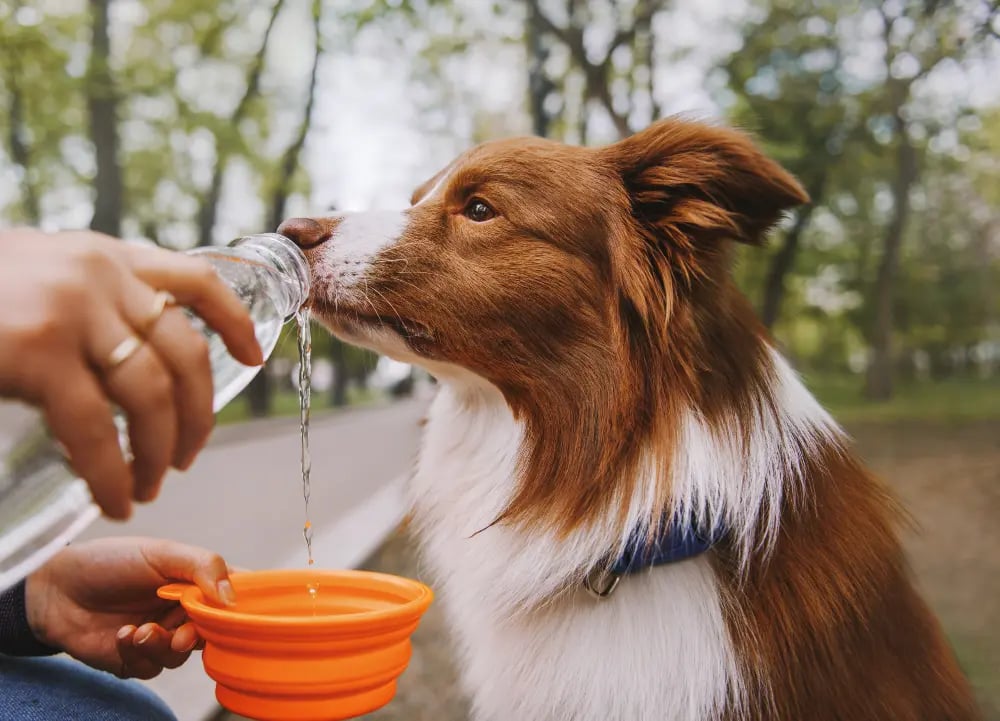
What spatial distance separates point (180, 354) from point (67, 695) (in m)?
1.18

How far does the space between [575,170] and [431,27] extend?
918 cm

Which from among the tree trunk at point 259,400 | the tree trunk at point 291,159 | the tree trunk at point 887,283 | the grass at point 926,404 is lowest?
the tree trunk at point 259,400

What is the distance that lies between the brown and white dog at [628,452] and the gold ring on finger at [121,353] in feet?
4.76

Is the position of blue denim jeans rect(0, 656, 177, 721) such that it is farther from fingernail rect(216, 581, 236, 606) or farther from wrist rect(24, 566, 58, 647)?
fingernail rect(216, 581, 236, 606)

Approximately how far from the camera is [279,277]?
1642 millimetres

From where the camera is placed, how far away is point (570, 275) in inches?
94.7

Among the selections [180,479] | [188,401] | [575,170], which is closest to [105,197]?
[180,479]

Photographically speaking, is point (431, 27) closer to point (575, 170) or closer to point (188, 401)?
point (575, 170)

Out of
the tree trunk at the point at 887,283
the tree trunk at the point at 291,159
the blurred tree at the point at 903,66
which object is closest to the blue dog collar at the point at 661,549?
the blurred tree at the point at 903,66

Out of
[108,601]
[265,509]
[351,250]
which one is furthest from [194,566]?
[265,509]

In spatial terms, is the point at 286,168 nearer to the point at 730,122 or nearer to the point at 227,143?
the point at 227,143

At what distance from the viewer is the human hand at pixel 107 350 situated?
2.79 ft

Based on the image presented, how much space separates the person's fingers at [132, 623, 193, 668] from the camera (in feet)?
5.59

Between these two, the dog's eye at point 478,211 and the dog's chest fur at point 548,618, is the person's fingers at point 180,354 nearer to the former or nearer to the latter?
the dog's chest fur at point 548,618
